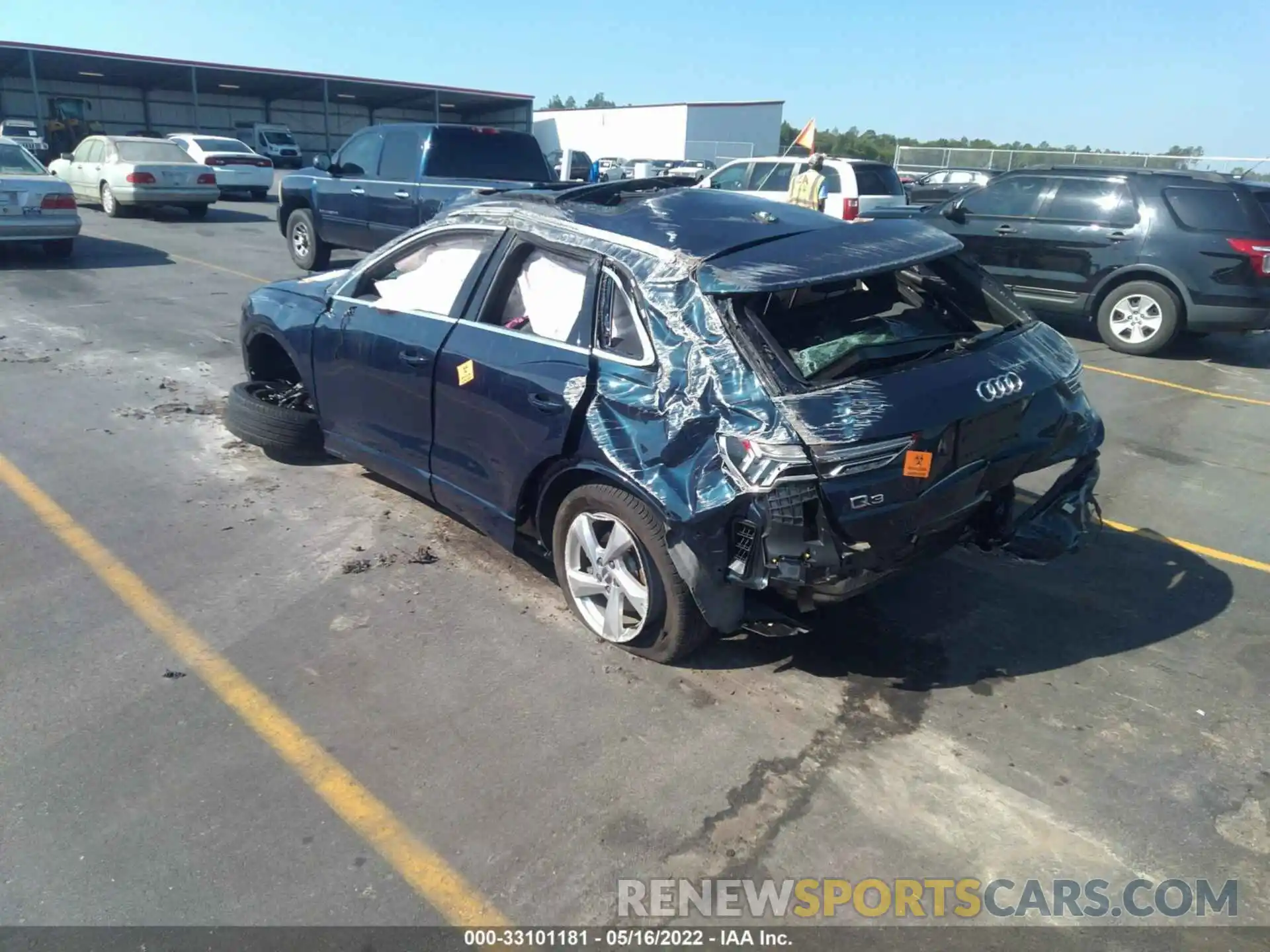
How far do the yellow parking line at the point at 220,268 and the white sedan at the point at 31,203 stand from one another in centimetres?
140

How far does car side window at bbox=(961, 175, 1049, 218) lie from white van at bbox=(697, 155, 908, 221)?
2.80 metres

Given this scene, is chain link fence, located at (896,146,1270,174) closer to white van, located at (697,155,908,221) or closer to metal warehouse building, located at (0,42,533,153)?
white van, located at (697,155,908,221)

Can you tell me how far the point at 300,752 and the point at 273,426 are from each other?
2.82 meters

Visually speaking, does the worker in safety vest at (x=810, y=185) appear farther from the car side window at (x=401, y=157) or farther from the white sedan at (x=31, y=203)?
the white sedan at (x=31, y=203)

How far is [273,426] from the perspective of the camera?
552 centimetres

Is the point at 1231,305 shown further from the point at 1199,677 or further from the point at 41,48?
the point at 41,48

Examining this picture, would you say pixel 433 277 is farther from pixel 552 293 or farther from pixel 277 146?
pixel 277 146

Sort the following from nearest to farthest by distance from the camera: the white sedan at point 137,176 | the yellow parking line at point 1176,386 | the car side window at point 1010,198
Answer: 1. the yellow parking line at point 1176,386
2. the car side window at point 1010,198
3. the white sedan at point 137,176

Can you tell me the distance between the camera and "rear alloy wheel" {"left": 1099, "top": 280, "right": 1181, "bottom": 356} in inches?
378

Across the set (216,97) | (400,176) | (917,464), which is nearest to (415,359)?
(917,464)

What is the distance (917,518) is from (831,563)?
15.4 inches

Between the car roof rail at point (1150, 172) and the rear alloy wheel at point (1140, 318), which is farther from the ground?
the car roof rail at point (1150, 172)

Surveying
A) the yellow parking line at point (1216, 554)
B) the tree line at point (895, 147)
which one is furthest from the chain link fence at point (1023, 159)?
the yellow parking line at point (1216, 554)

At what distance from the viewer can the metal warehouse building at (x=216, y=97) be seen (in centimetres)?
3788
